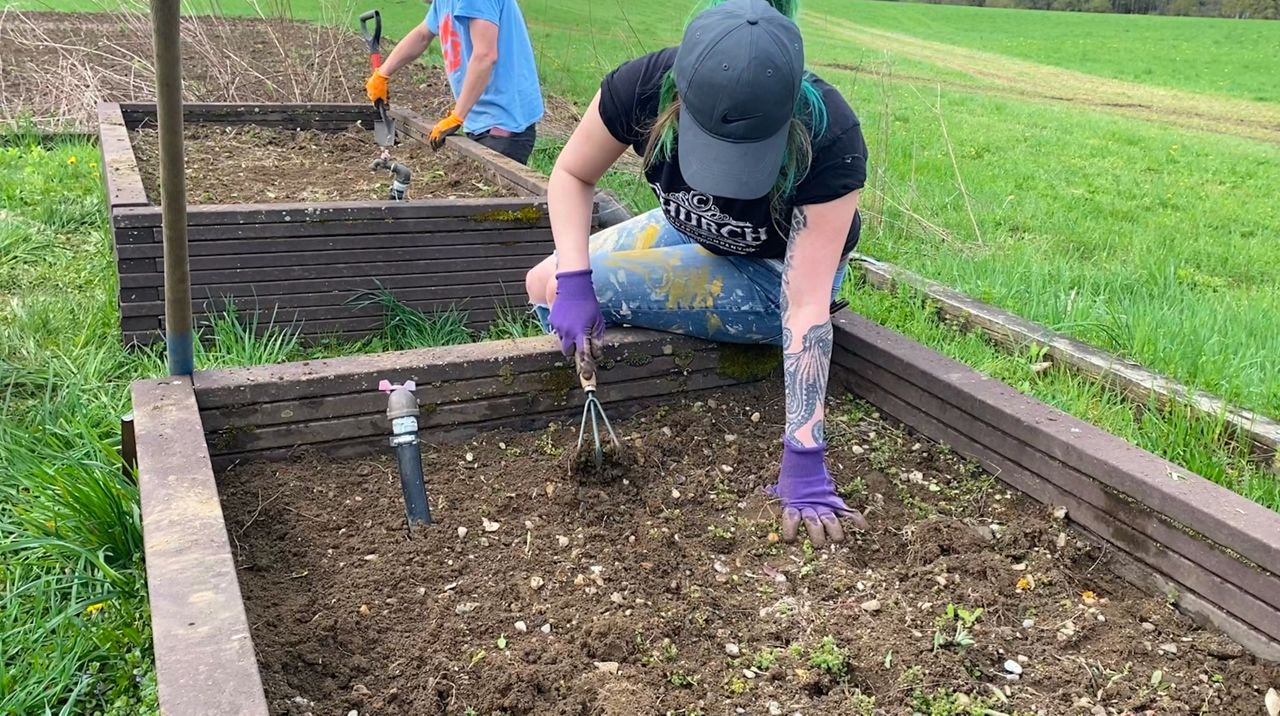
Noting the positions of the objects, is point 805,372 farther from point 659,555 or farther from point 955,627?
point 955,627

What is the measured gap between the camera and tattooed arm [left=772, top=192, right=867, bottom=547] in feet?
6.69

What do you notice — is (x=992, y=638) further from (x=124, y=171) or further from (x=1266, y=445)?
(x=124, y=171)

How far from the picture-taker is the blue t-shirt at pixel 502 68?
14.4 feet

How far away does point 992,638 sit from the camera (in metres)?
1.74

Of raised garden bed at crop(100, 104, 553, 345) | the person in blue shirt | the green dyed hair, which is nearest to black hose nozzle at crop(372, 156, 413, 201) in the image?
raised garden bed at crop(100, 104, 553, 345)

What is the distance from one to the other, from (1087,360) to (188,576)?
238cm

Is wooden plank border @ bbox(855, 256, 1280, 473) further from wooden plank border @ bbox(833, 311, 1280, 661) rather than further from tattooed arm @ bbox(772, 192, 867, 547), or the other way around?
tattooed arm @ bbox(772, 192, 867, 547)

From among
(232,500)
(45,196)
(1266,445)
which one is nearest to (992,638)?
(1266,445)

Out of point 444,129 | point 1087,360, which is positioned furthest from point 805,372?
point 444,129

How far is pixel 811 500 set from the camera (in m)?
2.05

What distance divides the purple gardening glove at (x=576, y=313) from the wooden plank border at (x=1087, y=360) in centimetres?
144

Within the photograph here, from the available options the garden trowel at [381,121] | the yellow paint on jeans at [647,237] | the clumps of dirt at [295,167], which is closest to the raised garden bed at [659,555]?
the yellow paint on jeans at [647,237]

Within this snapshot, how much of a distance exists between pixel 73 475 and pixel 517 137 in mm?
3073

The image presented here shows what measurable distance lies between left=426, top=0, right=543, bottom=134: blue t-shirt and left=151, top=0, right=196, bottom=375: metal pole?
8.67 ft
